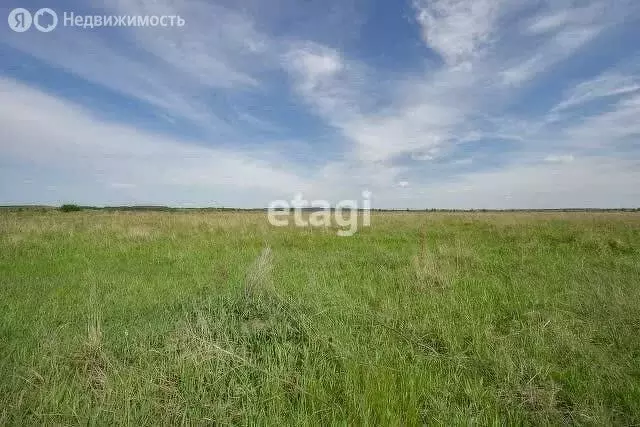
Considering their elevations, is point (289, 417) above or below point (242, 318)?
below

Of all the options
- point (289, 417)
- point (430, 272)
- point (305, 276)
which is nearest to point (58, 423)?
point (289, 417)

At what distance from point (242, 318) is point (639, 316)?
5.23 m

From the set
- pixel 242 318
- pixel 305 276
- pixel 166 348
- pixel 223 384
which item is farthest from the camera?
pixel 305 276

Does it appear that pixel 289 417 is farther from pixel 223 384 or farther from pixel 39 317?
pixel 39 317

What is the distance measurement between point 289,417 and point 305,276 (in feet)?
16.5

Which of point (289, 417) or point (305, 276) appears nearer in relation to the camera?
point (289, 417)

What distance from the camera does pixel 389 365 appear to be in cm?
351

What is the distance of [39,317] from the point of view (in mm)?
4781

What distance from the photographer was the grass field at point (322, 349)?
9.21ft

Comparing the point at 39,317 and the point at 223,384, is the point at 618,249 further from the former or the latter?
the point at 39,317

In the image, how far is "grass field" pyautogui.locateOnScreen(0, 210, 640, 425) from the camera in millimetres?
2809

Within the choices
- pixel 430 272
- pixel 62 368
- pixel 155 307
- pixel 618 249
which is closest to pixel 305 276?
pixel 430 272

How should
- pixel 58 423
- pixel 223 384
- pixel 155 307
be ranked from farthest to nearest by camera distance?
pixel 155 307 → pixel 223 384 → pixel 58 423

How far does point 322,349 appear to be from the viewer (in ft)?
12.3
